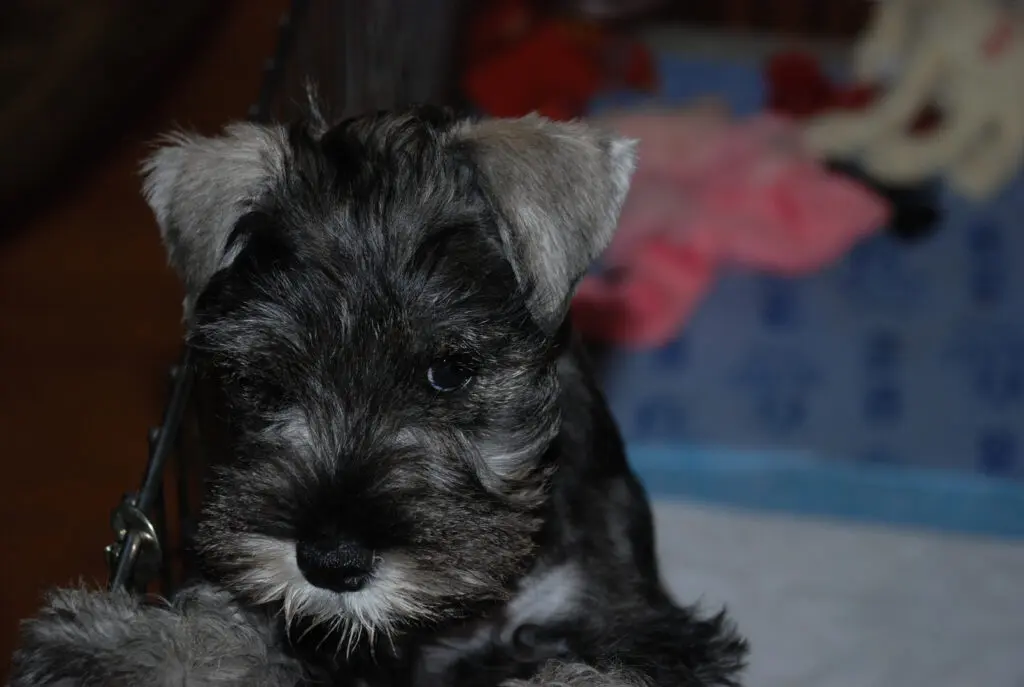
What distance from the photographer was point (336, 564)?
6.75 feet

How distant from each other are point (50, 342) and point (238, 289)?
2615mm

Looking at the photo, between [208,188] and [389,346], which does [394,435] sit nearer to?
[389,346]

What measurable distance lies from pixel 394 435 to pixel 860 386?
2527mm

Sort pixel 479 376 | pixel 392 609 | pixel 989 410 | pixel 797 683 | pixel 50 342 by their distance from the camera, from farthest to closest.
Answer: pixel 50 342 < pixel 989 410 < pixel 797 683 < pixel 479 376 < pixel 392 609

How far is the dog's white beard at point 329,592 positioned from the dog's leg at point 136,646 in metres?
0.15

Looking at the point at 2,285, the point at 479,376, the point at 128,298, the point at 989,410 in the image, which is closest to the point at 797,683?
the point at 989,410

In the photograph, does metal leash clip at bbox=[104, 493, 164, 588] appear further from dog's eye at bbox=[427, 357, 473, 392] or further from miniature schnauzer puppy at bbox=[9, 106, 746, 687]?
dog's eye at bbox=[427, 357, 473, 392]

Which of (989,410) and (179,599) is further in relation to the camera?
(989,410)

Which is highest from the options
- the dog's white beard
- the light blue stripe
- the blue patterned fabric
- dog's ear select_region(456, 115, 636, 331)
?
dog's ear select_region(456, 115, 636, 331)

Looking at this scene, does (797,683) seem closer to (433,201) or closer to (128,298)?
(433,201)

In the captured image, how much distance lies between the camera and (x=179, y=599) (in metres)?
2.39

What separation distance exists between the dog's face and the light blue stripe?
5.73 feet

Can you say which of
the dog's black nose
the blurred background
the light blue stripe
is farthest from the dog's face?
the light blue stripe

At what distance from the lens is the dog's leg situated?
7.14 feet
